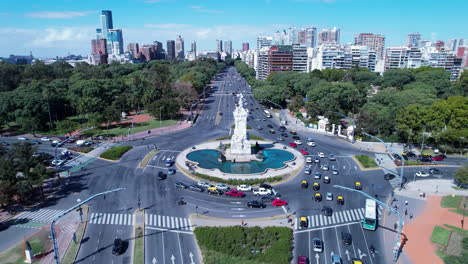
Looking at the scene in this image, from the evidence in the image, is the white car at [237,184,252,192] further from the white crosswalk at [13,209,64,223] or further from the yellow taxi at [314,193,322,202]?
the white crosswalk at [13,209,64,223]

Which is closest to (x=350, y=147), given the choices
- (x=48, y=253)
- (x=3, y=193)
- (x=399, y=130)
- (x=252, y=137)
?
(x=399, y=130)

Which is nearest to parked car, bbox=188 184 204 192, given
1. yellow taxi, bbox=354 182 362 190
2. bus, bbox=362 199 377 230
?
bus, bbox=362 199 377 230

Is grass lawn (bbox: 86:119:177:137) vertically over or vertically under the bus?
over

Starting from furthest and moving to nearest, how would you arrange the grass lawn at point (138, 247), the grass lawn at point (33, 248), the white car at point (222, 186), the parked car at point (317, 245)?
the white car at point (222, 186), the parked car at point (317, 245), the grass lawn at point (33, 248), the grass lawn at point (138, 247)

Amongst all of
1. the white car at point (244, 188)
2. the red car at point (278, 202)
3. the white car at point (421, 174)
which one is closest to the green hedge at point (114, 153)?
the white car at point (244, 188)

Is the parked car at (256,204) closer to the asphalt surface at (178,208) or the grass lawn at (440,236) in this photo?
the asphalt surface at (178,208)

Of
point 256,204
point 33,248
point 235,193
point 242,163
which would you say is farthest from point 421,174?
point 33,248
